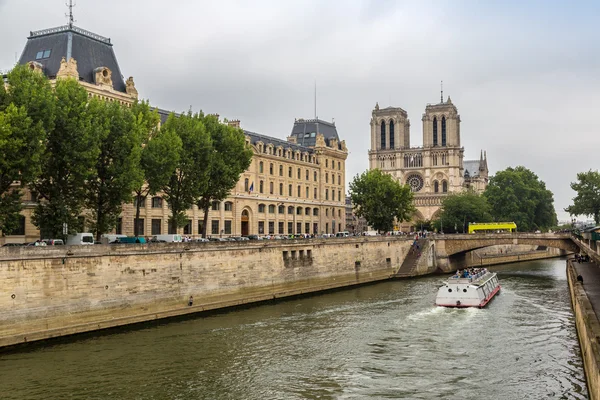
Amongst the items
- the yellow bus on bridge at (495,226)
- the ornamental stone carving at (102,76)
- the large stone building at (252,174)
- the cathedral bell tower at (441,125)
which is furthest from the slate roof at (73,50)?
the cathedral bell tower at (441,125)

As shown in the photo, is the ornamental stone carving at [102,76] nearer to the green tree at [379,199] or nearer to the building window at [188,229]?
the building window at [188,229]

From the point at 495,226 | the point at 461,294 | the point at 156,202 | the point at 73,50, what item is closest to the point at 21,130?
the point at 73,50

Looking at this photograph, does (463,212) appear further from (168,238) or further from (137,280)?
(137,280)

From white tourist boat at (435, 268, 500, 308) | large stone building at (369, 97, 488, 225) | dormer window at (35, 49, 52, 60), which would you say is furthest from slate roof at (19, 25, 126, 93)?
large stone building at (369, 97, 488, 225)

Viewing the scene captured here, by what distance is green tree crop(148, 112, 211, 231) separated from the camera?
64625mm

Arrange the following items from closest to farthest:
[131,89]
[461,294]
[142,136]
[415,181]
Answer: [461,294], [142,136], [131,89], [415,181]

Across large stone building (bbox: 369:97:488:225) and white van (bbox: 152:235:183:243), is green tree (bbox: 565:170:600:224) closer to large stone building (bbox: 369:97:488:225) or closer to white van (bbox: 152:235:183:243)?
large stone building (bbox: 369:97:488:225)

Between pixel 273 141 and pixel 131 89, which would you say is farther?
pixel 273 141

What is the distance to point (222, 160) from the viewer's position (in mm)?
68438

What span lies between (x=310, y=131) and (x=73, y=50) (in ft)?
183

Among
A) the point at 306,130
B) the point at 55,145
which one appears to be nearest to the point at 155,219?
the point at 55,145

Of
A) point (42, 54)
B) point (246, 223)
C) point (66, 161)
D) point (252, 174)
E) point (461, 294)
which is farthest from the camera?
point (246, 223)

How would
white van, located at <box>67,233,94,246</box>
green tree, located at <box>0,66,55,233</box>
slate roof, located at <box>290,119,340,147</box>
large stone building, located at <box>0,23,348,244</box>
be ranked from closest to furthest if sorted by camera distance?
1. green tree, located at <box>0,66,55,233</box>
2. white van, located at <box>67,233,94,246</box>
3. large stone building, located at <box>0,23,348,244</box>
4. slate roof, located at <box>290,119,340,147</box>

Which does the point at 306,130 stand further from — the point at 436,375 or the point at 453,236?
the point at 436,375
